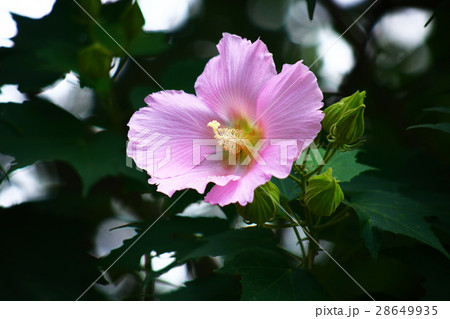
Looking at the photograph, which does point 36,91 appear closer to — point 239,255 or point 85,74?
point 85,74

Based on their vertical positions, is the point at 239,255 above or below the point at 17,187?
below

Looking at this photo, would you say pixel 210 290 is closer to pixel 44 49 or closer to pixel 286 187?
pixel 286 187

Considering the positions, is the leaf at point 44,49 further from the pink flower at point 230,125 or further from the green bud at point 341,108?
the green bud at point 341,108

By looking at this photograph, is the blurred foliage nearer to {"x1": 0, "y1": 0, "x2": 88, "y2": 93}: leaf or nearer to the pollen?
{"x1": 0, "y1": 0, "x2": 88, "y2": 93}: leaf

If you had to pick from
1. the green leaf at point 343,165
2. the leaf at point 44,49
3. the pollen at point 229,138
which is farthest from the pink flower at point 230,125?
the leaf at point 44,49

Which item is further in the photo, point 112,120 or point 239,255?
point 112,120

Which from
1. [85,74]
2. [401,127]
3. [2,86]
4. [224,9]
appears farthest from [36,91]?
[401,127]
